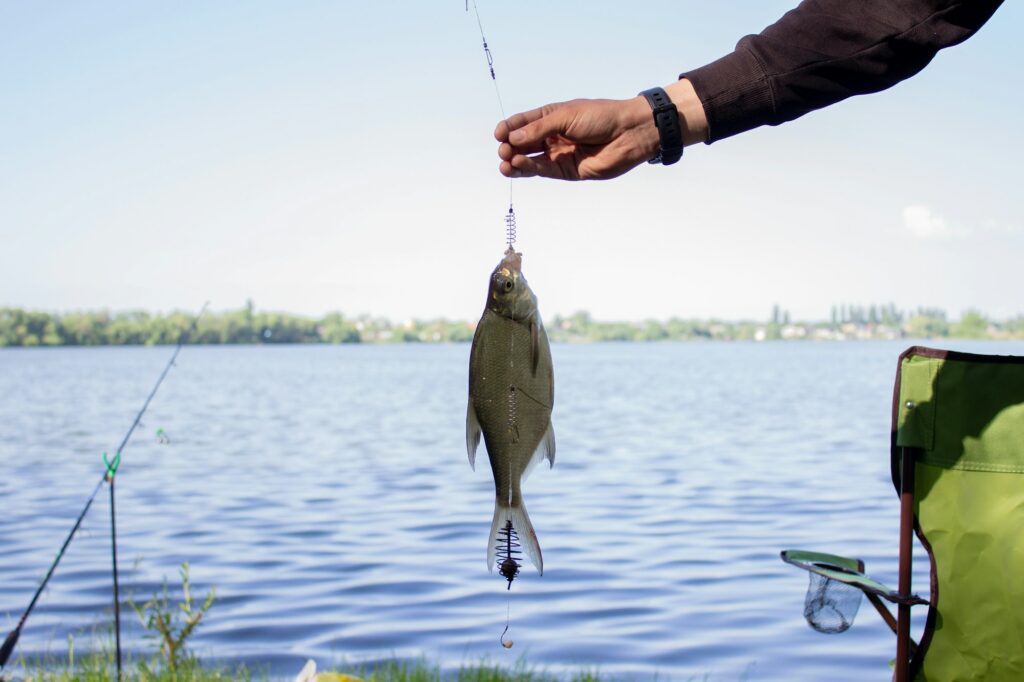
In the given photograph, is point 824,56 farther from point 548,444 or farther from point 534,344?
point 548,444

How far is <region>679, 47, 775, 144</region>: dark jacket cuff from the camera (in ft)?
7.83

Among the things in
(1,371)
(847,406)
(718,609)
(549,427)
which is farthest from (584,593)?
(1,371)

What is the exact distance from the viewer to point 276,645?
7.91 meters

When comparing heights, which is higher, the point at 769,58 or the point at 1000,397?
the point at 769,58

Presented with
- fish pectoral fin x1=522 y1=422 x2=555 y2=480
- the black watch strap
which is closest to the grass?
fish pectoral fin x1=522 y1=422 x2=555 y2=480

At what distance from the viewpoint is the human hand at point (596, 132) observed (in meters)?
2.41

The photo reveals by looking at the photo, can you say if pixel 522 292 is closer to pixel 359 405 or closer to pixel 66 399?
pixel 359 405

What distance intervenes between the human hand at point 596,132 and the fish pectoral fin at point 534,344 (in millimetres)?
450

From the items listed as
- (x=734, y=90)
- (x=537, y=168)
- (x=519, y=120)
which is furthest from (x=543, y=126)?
(x=734, y=90)

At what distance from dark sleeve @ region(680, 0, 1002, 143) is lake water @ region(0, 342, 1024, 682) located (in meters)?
3.48

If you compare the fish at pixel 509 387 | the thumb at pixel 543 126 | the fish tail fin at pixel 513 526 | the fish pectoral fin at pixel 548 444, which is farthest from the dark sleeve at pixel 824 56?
the fish tail fin at pixel 513 526

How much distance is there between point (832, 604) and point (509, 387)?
2064 millimetres

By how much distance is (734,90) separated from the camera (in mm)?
2391

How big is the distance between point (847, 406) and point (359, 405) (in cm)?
1596
